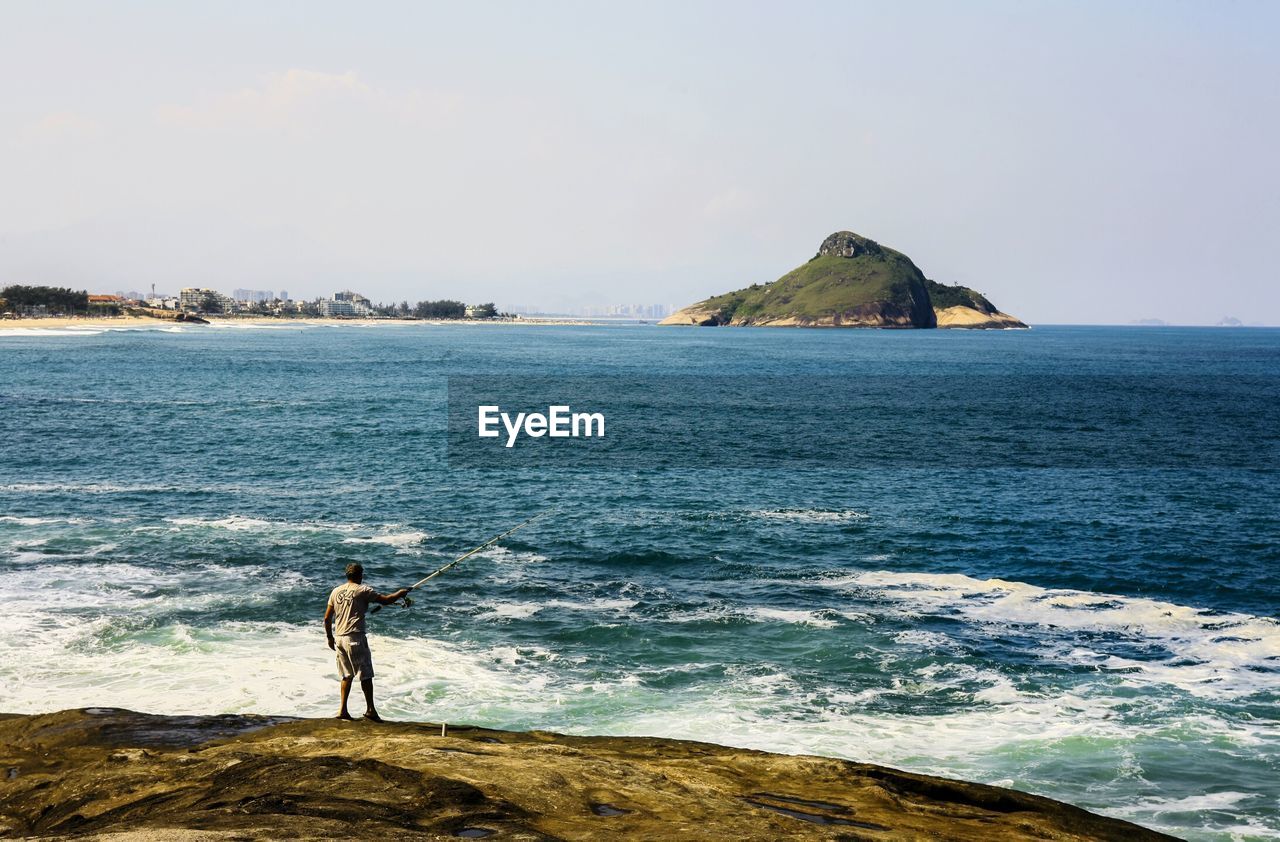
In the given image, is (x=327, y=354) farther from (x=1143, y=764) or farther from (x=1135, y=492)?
(x=1143, y=764)

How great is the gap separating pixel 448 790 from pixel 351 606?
4344 millimetres

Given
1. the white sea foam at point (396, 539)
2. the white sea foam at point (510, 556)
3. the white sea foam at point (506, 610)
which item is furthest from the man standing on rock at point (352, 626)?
the white sea foam at point (396, 539)

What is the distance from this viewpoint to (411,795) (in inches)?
389

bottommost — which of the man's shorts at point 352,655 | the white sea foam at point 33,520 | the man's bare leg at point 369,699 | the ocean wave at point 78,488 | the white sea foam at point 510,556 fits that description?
the white sea foam at point 510,556

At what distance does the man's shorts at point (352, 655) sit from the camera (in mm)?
13820

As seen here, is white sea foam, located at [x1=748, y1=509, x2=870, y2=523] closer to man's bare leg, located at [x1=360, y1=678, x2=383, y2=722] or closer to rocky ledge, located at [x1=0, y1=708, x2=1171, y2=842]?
rocky ledge, located at [x1=0, y1=708, x2=1171, y2=842]

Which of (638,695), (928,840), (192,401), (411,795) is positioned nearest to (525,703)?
(638,695)

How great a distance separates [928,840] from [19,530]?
98.8 feet

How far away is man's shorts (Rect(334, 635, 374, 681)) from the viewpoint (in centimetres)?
1382

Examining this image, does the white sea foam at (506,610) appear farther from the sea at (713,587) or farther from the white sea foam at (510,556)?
the white sea foam at (510,556)

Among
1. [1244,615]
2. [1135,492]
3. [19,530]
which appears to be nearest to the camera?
[1244,615]

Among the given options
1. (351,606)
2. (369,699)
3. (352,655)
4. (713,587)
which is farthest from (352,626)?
(713,587)

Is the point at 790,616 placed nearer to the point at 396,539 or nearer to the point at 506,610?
the point at 506,610

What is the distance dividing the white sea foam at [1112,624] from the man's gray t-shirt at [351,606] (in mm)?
14668
